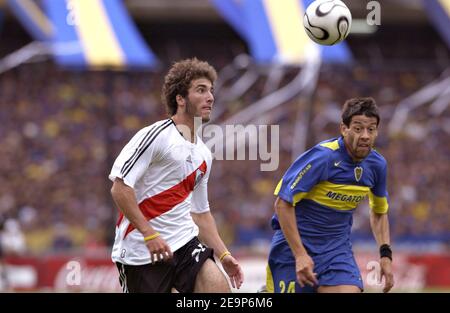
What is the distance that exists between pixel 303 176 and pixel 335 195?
0.33 m

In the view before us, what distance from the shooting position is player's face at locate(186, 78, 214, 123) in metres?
6.44

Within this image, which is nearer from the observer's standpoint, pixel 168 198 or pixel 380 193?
pixel 168 198

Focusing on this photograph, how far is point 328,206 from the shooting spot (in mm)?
6852

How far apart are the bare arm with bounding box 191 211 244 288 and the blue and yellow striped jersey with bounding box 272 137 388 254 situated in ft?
1.66

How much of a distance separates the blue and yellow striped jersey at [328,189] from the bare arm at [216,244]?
507 mm

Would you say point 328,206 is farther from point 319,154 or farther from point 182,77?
point 182,77

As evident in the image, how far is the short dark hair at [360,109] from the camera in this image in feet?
22.0

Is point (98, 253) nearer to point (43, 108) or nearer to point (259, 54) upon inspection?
point (259, 54)

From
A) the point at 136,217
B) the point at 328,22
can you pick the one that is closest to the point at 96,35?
the point at 328,22

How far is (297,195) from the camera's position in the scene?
6.66m

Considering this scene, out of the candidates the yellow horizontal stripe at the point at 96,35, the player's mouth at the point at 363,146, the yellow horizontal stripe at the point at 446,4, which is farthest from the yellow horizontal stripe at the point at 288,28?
the player's mouth at the point at 363,146
